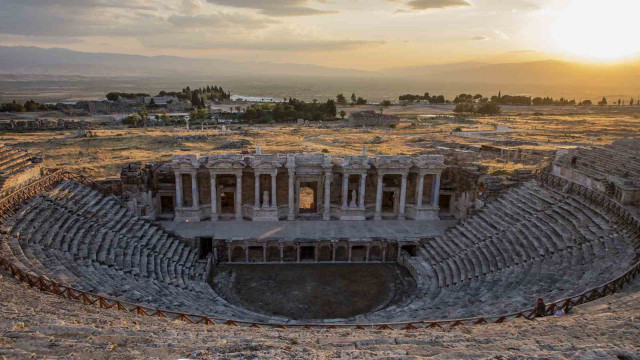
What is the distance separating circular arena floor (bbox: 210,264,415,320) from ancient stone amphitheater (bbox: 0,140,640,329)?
86 cm

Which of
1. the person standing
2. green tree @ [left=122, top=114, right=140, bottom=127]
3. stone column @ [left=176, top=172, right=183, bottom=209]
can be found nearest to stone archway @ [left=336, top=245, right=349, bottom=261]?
stone column @ [left=176, top=172, right=183, bottom=209]

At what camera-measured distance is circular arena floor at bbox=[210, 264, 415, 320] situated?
2198 cm

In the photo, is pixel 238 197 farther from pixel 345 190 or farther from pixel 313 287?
pixel 313 287

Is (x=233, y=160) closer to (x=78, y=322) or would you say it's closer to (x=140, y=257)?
(x=140, y=257)

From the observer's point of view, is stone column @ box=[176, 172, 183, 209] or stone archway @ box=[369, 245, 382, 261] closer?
stone archway @ box=[369, 245, 382, 261]

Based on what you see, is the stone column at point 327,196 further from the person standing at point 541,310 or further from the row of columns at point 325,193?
the person standing at point 541,310

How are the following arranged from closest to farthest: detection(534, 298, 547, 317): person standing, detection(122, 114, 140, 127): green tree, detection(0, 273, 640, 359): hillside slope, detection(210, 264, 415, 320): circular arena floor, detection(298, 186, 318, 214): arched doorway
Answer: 1. detection(0, 273, 640, 359): hillside slope
2. detection(534, 298, 547, 317): person standing
3. detection(210, 264, 415, 320): circular arena floor
4. detection(298, 186, 318, 214): arched doorway
5. detection(122, 114, 140, 127): green tree

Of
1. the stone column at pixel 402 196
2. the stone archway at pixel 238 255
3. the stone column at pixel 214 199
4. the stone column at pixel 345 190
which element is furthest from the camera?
the stone column at pixel 402 196

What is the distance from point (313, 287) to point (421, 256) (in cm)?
716

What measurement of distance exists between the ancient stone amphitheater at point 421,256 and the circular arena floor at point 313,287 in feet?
2.81

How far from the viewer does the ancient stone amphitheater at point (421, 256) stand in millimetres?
16156

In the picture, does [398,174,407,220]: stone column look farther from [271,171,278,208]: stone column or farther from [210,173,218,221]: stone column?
[210,173,218,221]: stone column

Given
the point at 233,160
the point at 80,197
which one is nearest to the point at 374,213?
the point at 233,160

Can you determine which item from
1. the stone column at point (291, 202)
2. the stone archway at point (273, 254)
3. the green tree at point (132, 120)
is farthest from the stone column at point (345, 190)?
the green tree at point (132, 120)
